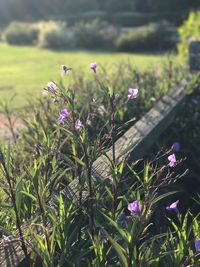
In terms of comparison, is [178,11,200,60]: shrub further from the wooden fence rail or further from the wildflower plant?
the wildflower plant

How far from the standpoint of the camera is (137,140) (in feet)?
8.99

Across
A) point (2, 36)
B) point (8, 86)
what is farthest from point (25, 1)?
point (8, 86)

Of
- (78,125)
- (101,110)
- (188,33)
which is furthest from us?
(188,33)

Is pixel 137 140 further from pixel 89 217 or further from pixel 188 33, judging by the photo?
pixel 188 33

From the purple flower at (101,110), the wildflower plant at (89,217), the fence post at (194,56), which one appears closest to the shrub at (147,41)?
the fence post at (194,56)

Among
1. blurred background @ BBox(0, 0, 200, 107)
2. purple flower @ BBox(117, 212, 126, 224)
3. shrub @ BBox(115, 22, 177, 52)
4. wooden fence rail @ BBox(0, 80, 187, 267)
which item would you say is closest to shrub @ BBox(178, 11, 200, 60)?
blurred background @ BBox(0, 0, 200, 107)

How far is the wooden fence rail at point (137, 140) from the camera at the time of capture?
7.27 ft

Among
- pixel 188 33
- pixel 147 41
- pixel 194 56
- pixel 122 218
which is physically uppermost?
pixel 188 33

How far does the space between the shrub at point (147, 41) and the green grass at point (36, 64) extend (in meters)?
1.40

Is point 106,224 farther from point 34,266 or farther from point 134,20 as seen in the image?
point 134,20

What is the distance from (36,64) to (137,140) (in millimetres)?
12701

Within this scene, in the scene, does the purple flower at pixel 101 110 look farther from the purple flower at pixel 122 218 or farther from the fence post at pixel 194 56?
the fence post at pixel 194 56

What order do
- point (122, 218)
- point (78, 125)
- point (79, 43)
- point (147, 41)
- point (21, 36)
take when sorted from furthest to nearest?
point (21, 36) < point (79, 43) < point (147, 41) < point (78, 125) < point (122, 218)

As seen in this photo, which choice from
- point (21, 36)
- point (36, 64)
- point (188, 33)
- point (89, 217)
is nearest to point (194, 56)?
point (188, 33)
